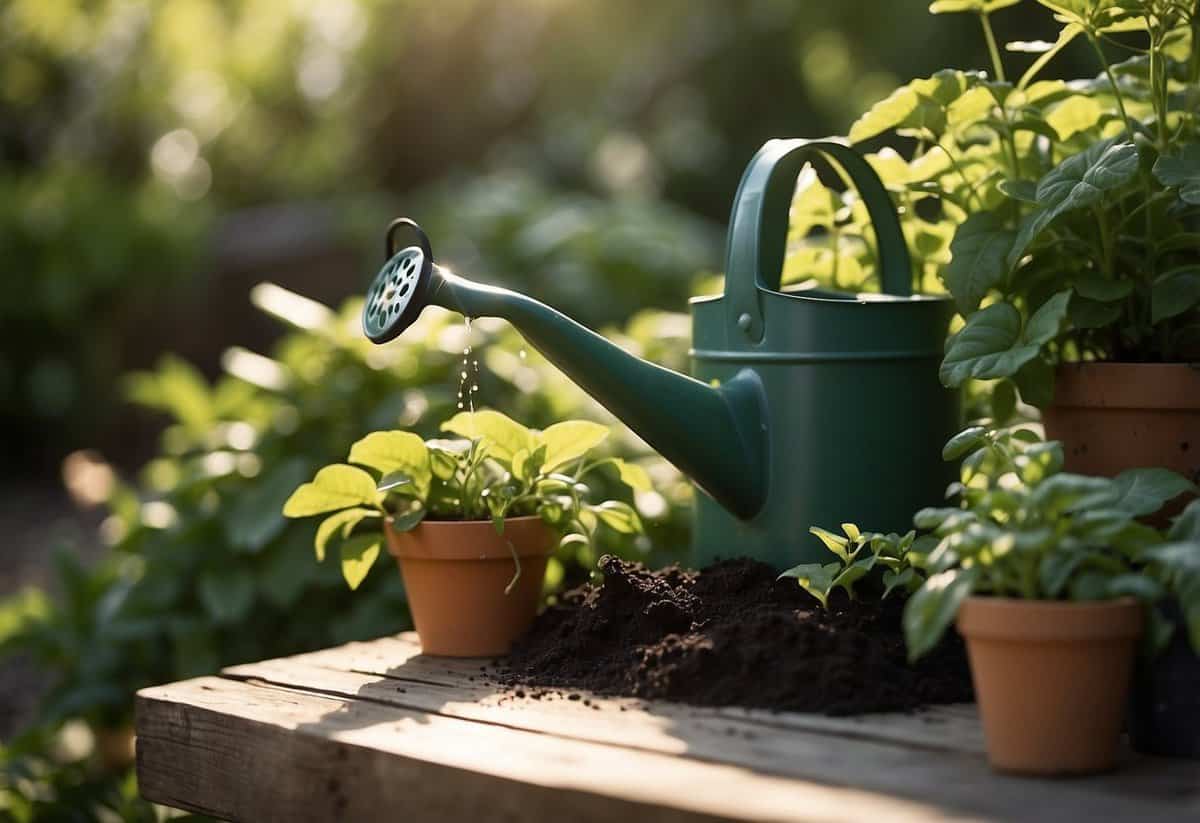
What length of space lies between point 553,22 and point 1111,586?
7383mm

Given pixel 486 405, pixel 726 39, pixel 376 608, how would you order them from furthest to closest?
pixel 726 39, pixel 486 405, pixel 376 608

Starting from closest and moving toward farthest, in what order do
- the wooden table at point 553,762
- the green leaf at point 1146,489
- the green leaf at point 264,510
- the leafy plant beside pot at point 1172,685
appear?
the wooden table at point 553,762 < the leafy plant beside pot at point 1172,685 < the green leaf at point 1146,489 < the green leaf at point 264,510

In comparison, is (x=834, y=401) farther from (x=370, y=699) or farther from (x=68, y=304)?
(x=68, y=304)

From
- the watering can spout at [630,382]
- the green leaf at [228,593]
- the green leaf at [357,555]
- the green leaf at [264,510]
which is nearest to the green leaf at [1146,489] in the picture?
the watering can spout at [630,382]

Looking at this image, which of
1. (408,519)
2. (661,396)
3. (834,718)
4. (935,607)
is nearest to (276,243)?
(408,519)

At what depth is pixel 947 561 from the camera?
1.08 meters

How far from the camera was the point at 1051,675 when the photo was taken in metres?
1.05

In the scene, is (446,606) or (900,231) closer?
(446,606)

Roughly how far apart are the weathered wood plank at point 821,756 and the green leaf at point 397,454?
26 cm

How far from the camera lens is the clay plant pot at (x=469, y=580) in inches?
60.1

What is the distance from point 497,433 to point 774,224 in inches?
16.3

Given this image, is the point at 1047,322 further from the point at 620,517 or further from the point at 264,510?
the point at 264,510

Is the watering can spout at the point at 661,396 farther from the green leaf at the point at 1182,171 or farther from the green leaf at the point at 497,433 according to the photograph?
the green leaf at the point at 1182,171

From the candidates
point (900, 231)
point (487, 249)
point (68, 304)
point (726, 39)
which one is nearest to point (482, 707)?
point (900, 231)
